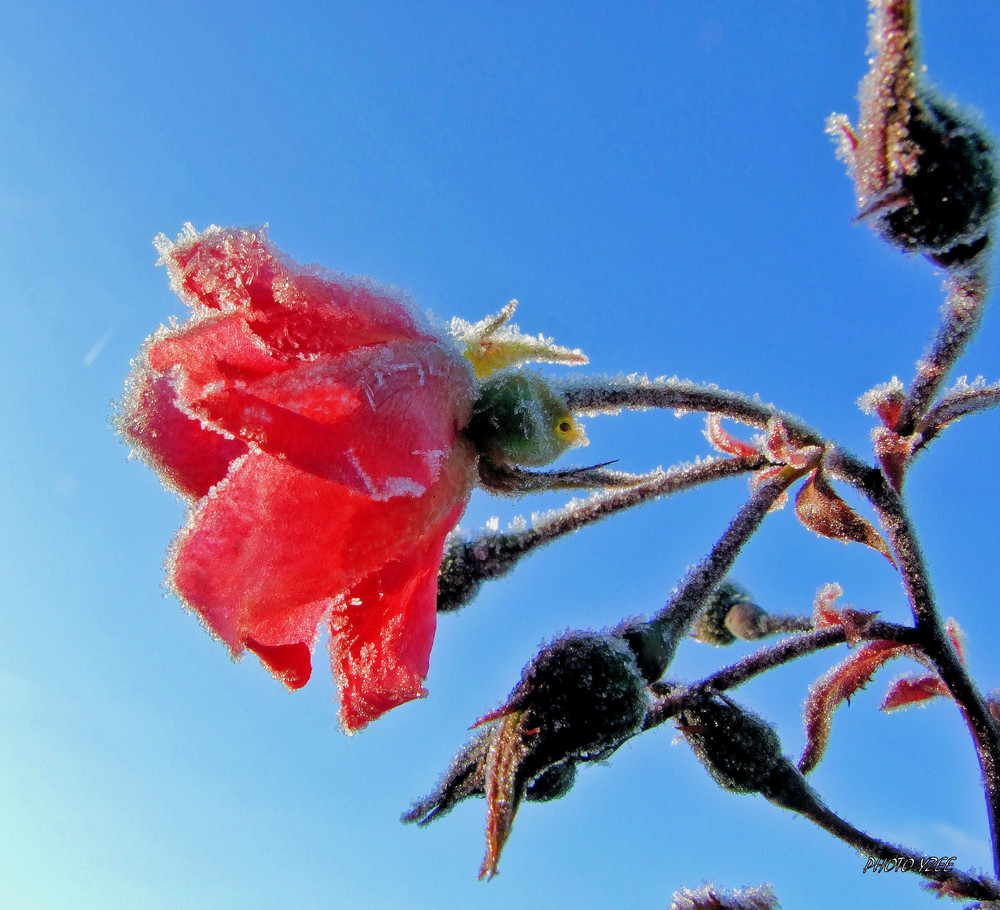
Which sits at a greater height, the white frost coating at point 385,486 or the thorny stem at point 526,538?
the thorny stem at point 526,538

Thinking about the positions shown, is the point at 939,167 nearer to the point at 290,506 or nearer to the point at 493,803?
the point at 290,506

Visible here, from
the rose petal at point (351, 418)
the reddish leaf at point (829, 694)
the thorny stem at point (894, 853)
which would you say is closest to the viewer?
the rose petal at point (351, 418)

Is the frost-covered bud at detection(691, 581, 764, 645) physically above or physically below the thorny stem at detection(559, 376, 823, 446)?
above

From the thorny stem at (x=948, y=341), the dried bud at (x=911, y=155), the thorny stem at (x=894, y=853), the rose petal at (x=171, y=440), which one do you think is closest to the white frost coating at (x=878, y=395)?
the thorny stem at (x=948, y=341)

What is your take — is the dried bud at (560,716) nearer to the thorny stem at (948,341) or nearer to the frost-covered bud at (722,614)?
the thorny stem at (948,341)

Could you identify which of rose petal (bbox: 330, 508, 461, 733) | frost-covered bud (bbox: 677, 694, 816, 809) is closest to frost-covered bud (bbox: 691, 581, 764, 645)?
frost-covered bud (bbox: 677, 694, 816, 809)

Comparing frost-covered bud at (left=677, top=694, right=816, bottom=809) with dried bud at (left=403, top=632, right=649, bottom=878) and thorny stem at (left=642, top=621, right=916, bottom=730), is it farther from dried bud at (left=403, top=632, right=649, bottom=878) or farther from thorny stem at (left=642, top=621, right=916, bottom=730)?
dried bud at (left=403, top=632, right=649, bottom=878)
